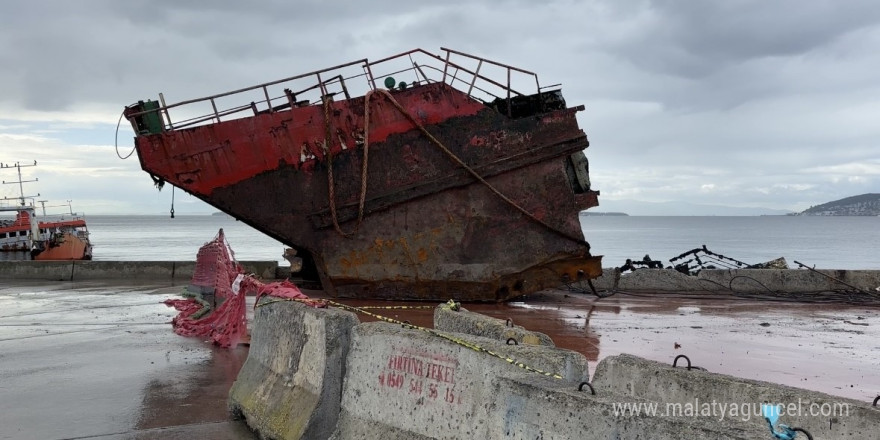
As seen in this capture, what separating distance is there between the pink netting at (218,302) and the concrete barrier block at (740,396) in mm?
3928

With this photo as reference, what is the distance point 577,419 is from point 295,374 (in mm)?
2303

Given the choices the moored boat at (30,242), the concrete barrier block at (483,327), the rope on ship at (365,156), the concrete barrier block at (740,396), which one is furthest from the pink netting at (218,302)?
the moored boat at (30,242)

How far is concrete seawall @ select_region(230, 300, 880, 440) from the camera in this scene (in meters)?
3.14

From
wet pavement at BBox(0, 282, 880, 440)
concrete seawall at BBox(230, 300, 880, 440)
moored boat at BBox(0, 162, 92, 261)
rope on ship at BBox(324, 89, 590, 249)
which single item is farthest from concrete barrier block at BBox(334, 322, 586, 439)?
moored boat at BBox(0, 162, 92, 261)

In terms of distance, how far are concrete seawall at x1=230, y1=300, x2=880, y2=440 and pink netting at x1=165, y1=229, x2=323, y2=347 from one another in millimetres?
2502

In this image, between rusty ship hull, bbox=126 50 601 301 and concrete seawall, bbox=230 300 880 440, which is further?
rusty ship hull, bbox=126 50 601 301

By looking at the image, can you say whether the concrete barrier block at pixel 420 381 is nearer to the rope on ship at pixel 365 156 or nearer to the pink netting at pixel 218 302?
the pink netting at pixel 218 302

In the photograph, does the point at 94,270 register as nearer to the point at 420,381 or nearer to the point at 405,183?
the point at 405,183

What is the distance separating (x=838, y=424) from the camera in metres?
3.35

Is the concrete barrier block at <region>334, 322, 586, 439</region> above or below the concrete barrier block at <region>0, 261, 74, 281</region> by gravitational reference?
below

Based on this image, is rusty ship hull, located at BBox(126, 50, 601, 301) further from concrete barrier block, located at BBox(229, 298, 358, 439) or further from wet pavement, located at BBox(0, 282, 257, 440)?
concrete barrier block, located at BBox(229, 298, 358, 439)

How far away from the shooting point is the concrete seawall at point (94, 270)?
1566 centimetres

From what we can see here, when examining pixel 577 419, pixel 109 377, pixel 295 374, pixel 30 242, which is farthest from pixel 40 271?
pixel 30 242

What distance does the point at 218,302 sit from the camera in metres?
9.36
